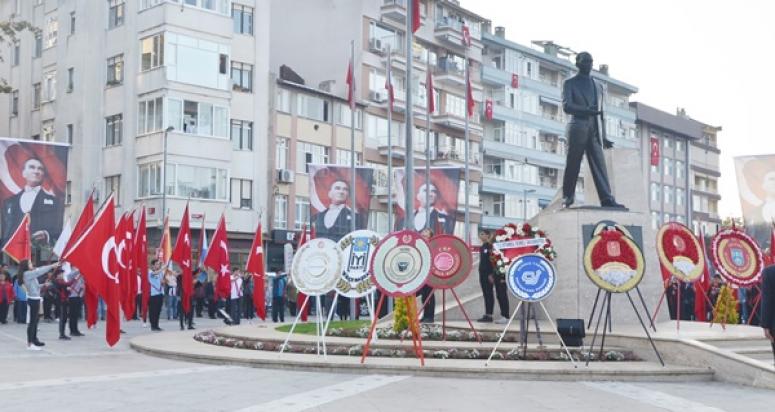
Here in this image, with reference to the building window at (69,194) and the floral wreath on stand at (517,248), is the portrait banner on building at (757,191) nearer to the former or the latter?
the floral wreath on stand at (517,248)

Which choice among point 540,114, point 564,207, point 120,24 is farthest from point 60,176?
point 540,114

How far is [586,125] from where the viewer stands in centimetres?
2189

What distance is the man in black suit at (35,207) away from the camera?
37.2 metres

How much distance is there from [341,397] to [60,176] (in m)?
28.0

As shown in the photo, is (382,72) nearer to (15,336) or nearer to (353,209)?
(353,209)

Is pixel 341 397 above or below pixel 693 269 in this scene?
below

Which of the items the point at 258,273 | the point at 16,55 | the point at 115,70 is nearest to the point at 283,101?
the point at 115,70

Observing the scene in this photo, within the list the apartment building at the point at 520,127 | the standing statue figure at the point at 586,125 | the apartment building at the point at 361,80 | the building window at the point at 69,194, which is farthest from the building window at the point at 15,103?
the standing statue figure at the point at 586,125

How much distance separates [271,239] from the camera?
2090 inches

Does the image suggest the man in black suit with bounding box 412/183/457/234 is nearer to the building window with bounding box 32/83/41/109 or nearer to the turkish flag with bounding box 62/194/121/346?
the building window with bounding box 32/83/41/109

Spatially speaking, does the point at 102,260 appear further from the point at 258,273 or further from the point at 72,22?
the point at 72,22

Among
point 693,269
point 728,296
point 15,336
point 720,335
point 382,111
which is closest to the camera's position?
point 720,335

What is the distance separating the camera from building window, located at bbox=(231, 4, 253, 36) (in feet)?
170

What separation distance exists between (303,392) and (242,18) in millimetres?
41009
